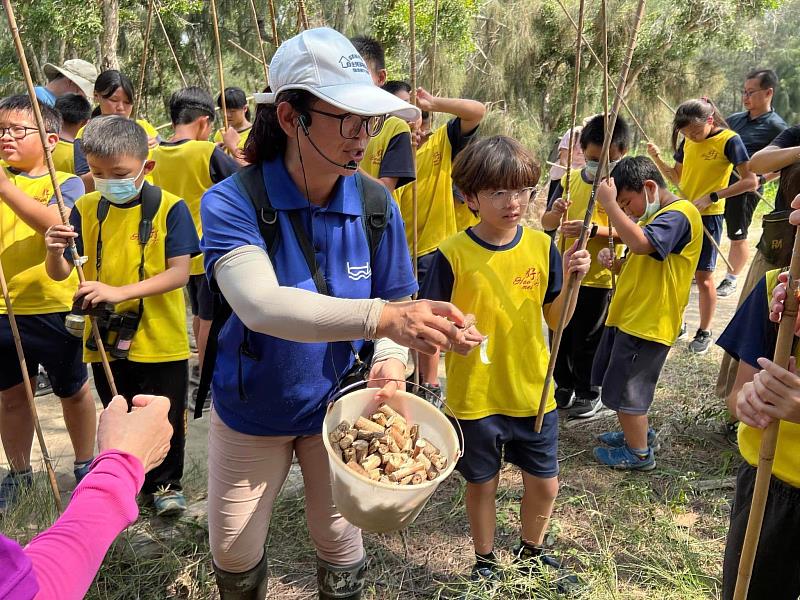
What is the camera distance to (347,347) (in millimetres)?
1805

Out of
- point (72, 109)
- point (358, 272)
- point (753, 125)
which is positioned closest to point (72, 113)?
point (72, 109)

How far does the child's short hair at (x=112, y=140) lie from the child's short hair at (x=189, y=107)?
5.03 feet

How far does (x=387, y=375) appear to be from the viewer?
5.64 ft

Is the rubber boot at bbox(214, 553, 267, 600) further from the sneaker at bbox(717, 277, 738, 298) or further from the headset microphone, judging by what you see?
the sneaker at bbox(717, 277, 738, 298)

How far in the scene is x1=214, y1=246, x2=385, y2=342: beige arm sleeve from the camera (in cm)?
136

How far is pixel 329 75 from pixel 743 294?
290 cm

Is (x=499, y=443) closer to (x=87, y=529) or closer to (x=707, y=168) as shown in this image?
(x=87, y=529)

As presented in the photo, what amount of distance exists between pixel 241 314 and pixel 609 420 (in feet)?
9.36

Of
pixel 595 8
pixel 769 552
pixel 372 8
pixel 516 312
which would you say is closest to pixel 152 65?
pixel 372 8

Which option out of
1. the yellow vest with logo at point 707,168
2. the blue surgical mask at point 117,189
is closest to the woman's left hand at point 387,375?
the blue surgical mask at point 117,189

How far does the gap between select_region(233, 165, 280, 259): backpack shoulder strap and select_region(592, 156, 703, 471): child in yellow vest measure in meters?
1.81

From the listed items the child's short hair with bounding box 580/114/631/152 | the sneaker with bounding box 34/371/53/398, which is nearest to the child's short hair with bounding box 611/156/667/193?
the child's short hair with bounding box 580/114/631/152

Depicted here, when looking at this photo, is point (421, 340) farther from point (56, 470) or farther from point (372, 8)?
point (372, 8)

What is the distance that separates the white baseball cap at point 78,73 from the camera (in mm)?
4789
